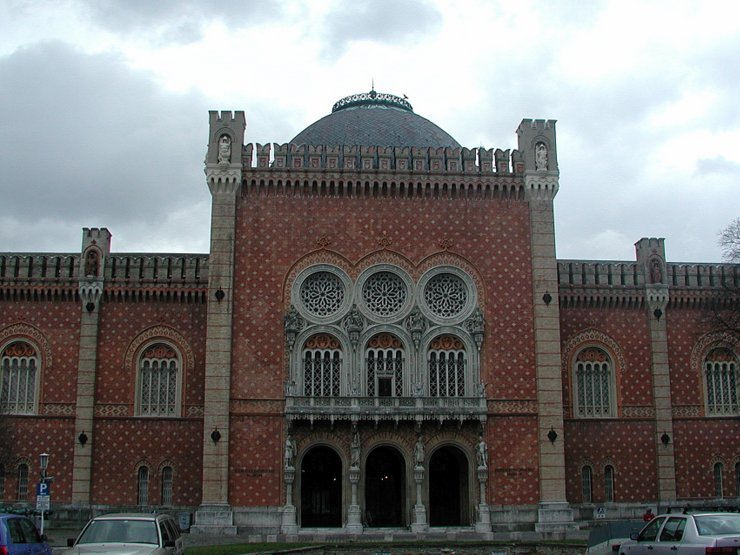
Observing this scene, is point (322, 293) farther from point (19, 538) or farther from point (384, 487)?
point (19, 538)

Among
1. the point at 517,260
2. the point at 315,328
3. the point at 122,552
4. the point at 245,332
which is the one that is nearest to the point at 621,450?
the point at 517,260

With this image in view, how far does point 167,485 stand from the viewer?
43.8 metres

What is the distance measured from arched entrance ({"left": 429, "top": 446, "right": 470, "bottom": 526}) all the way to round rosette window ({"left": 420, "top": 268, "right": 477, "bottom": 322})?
631 cm

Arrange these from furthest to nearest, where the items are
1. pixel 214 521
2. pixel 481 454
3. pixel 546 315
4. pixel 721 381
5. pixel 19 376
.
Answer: pixel 721 381
pixel 19 376
pixel 546 315
pixel 481 454
pixel 214 521

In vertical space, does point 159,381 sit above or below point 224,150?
below

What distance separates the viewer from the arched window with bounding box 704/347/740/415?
1842 inches

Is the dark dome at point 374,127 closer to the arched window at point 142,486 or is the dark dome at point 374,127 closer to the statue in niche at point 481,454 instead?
the statue in niche at point 481,454

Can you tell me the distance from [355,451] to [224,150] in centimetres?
1542

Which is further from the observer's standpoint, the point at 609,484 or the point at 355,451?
the point at 609,484

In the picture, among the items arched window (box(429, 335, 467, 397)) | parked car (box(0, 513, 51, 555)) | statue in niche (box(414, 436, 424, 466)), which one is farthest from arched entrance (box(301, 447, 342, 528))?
parked car (box(0, 513, 51, 555))

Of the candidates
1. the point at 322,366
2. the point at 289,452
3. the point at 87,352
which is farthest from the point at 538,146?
the point at 87,352

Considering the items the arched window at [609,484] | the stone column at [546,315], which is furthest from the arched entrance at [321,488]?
the arched window at [609,484]

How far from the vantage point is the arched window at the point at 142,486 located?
143ft

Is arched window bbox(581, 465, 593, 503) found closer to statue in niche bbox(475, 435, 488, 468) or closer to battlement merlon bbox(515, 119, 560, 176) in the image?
statue in niche bbox(475, 435, 488, 468)
